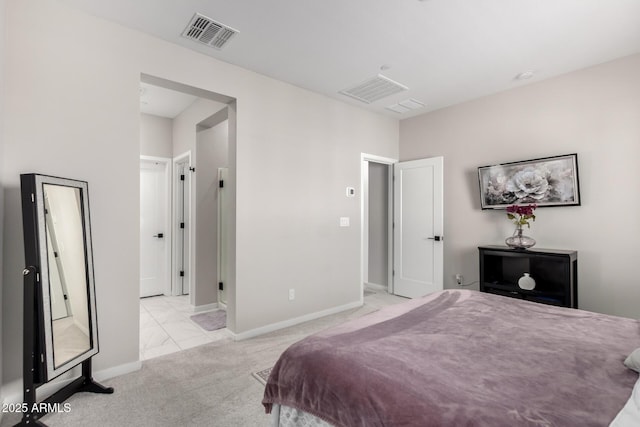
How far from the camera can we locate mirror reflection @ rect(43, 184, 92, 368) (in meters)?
2.02

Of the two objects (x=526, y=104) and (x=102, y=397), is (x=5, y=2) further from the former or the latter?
(x=526, y=104)

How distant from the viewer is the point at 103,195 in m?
2.47

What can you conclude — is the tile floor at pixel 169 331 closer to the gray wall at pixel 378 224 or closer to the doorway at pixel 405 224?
the doorway at pixel 405 224

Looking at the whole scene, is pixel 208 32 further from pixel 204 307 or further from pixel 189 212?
pixel 204 307

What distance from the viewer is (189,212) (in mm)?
4598

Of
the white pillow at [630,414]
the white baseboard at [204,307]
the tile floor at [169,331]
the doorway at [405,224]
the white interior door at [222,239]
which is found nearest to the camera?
the white pillow at [630,414]

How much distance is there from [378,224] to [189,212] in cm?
308

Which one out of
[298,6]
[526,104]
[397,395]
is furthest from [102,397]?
[526,104]

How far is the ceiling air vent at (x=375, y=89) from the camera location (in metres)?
3.63

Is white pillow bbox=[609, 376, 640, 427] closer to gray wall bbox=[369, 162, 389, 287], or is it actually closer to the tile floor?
the tile floor

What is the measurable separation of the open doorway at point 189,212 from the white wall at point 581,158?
10.3ft

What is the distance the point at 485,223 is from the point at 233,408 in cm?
361

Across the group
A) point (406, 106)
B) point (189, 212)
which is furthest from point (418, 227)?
point (189, 212)

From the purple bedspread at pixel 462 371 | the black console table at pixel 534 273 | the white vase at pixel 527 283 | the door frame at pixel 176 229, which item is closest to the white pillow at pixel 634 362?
the purple bedspread at pixel 462 371
